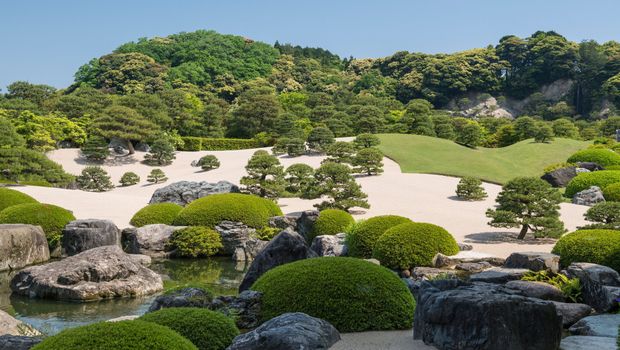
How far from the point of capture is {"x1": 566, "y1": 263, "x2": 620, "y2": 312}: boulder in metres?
7.66

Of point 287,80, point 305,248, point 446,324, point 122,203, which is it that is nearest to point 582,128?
point 287,80

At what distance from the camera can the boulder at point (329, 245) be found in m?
14.2

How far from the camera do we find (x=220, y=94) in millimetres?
68125

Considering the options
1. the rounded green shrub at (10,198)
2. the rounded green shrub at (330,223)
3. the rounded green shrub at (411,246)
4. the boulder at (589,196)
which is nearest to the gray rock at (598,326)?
the rounded green shrub at (411,246)

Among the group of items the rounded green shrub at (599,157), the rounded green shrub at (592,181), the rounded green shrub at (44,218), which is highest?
the rounded green shrub at (599,157)

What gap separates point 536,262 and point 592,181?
16396mm

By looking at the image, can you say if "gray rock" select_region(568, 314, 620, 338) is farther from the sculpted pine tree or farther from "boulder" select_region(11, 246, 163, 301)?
the sculpted pine tree

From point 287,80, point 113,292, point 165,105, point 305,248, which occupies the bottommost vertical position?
point 113,292

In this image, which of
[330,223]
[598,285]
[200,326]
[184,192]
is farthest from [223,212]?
[200,326]

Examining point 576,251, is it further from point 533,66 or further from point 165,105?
point 533,66

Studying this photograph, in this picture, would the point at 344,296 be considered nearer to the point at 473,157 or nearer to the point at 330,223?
the point at 330,223

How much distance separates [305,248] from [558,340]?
5017 mm

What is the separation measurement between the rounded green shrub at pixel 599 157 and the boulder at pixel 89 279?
27.0m

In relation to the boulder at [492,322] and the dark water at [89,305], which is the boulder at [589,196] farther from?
the boulder at [492,322]
